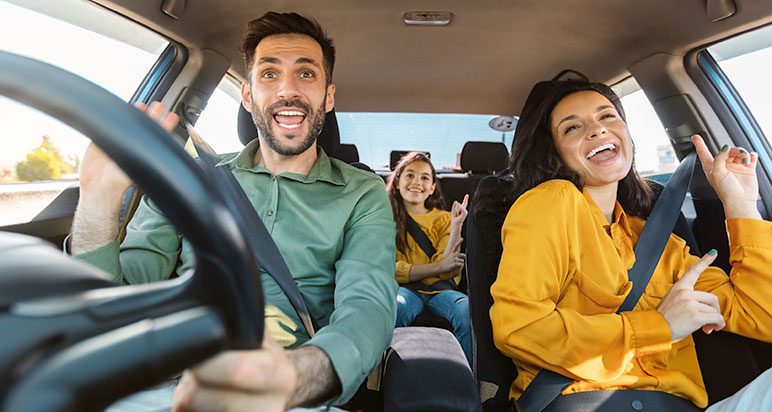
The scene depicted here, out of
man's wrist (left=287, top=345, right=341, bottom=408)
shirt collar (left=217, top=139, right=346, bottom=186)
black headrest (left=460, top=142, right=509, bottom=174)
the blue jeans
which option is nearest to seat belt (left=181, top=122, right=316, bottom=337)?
shirt collar (left=217, top=139, right=346, bottom=186)

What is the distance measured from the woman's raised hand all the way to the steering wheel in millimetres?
1573

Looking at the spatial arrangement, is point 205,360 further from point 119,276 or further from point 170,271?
point 170,271

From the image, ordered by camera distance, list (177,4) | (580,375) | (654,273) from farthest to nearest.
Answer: (177,4), (654,273), (580,375)

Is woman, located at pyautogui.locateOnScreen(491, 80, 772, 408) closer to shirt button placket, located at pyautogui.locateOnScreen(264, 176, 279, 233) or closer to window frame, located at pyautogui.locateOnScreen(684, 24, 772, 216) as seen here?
window frame, located at pyautogui.locateOnScreen(684, 24, 772, 216)

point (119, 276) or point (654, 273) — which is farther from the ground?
point (119, 276)

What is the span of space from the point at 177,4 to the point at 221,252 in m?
1.79

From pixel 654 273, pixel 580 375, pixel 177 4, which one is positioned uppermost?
pixel 177 4

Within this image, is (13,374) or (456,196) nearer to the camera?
(13,374)

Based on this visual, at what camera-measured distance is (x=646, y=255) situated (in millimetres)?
1474

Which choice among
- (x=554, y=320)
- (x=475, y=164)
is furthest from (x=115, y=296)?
(x=475, y=164)

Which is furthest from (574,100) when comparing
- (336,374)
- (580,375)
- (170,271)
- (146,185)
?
(146,185)

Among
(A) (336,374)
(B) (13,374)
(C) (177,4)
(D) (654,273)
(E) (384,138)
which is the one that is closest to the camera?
(B) (13,374)

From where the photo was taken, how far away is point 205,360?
18.6 inches

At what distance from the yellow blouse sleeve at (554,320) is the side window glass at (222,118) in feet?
3.65
